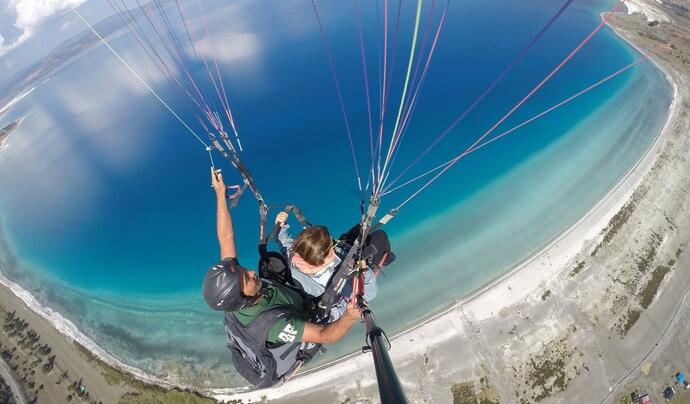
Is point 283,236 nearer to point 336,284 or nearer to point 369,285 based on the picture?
point 336,284

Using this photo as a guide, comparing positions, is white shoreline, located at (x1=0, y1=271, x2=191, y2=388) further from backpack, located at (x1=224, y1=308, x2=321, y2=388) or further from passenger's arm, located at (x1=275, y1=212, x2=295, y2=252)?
backpack, located at (x1=224, y1=308, x2=321, y2=388)

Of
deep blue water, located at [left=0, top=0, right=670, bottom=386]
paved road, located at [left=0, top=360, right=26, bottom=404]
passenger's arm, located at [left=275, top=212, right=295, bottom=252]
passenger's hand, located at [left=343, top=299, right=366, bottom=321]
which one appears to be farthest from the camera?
deep blue water, located at [left=0, top=0, right=670, bottom=386]

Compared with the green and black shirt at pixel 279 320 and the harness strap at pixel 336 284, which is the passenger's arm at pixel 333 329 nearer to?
the green and black shirt at pixel 279 320

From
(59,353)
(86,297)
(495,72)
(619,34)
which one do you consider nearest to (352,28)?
(495,72)

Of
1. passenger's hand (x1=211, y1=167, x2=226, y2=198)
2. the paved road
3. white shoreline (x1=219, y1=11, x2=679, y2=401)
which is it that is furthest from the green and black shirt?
the paved road

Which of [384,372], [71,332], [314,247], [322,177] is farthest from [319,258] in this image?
[71,332]

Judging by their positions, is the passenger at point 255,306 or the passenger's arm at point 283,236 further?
the passenger's arm at point 283,236

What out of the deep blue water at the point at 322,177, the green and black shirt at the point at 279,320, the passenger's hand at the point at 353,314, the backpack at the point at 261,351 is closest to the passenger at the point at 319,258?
the green and black shirt at the point at 279,320
